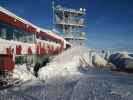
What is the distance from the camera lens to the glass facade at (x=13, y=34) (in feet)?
39.2

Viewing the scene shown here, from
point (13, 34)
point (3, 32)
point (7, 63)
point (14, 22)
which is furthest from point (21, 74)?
point (14, 22)

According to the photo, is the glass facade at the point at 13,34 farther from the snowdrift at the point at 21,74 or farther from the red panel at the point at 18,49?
the snowdrift at the point at 21,74

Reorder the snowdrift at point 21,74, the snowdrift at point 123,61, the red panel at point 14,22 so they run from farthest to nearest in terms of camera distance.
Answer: the snowdrift at point 123,61 < the snowdrift at point 21,74 < the red panel at point 14,22

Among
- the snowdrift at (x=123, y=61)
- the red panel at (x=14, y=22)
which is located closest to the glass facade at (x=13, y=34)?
the red panel at (x=14, y=22)

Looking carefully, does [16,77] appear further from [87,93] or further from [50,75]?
[87,93]

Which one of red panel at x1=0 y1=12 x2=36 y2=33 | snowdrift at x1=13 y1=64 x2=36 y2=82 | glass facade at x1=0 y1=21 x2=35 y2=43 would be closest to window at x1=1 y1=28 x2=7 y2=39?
glass facade at x1=0 y1=21 x2=35 y2=43

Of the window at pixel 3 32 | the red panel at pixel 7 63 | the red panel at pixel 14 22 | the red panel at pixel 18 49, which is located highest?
the red panel at pixel 14 22

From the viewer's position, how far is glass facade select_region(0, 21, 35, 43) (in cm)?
1195

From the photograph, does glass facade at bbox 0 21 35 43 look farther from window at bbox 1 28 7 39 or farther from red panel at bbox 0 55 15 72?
red panel at bbox 0 55 15 72

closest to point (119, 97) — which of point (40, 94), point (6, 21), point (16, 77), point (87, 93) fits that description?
point (87, 93)

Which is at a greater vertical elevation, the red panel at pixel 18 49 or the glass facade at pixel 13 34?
the glass facade at pixel 13 34

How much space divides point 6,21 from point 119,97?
7.58m

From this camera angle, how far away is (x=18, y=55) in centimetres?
1400

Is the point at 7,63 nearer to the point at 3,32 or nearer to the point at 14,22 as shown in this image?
the point at 3,32
